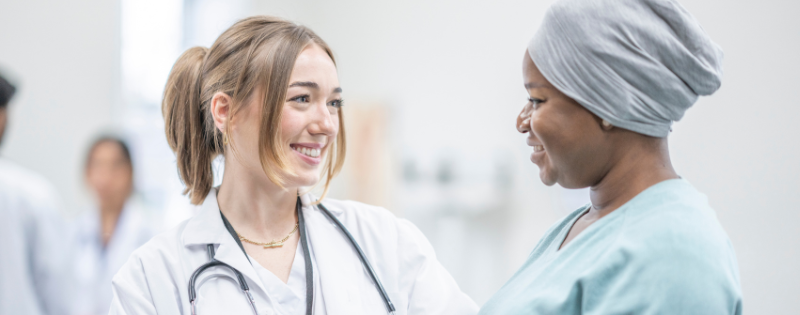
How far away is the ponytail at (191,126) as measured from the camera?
1296mm

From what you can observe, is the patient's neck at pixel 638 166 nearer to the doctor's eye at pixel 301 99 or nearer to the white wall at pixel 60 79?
the doctor's eye at pixel 301 99

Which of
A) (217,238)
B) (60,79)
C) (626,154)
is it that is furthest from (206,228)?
(60,79)

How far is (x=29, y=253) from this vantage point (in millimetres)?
2236

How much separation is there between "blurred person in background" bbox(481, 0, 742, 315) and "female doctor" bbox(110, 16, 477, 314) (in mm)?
406

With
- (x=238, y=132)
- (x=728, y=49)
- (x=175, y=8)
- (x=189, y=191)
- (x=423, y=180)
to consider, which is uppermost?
(x=175, y=8)

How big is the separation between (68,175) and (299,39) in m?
2.43

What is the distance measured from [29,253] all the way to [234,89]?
1613 millimetres

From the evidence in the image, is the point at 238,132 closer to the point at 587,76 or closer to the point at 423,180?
the point at 587,76

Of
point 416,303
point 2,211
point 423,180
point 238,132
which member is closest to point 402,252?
point 416,303

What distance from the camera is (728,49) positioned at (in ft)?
6.45

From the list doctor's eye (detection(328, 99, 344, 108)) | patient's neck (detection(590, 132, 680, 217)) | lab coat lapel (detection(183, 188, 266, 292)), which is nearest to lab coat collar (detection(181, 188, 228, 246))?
lab coat lapel (detection(183, 188, 266, 292))

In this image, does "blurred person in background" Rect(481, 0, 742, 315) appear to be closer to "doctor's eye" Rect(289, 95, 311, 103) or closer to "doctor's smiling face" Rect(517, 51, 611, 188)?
"doctor's smiling face" Rect(517, 51, 611, 188)

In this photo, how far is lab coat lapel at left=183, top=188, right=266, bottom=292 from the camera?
3.86 feet

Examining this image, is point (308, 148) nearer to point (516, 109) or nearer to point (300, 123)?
point (300, 123)
